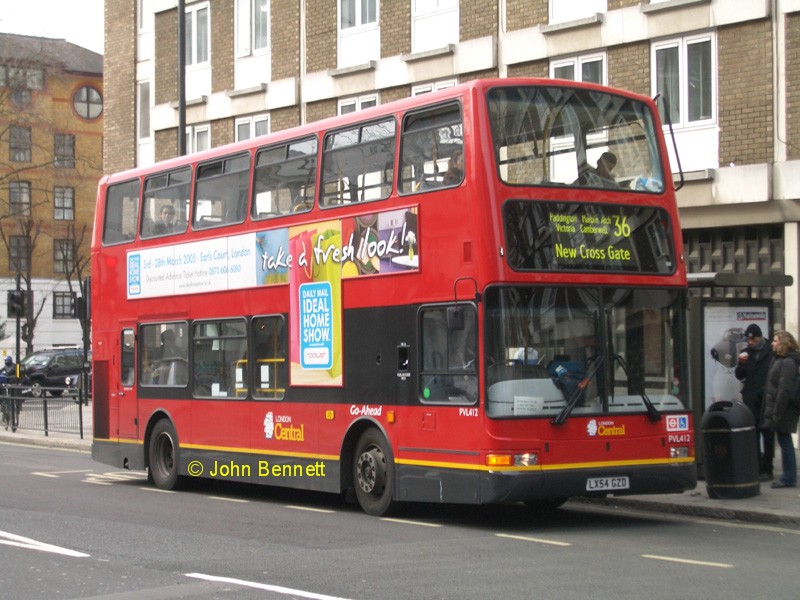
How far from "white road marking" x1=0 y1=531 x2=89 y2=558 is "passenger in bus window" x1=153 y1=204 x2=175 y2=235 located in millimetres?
6570

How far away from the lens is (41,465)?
22.5m

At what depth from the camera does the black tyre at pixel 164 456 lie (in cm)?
1841

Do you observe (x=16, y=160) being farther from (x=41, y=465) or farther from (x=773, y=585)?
(x=773, y=585)

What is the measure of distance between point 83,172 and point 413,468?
3003 inches

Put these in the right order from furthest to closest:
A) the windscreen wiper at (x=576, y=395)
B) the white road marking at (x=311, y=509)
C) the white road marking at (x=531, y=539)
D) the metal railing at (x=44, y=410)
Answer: the metal railing at (x=44, y=410) < the white road marking at (x=311, y=509) < the windscreen wiper at (x=576, y=395) < the white road marking at (x=531, y=539)

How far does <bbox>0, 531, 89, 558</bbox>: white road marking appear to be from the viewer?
37.6ft

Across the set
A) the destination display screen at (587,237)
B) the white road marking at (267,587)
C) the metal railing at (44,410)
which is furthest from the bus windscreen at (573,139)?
the metal railing at (44,410)

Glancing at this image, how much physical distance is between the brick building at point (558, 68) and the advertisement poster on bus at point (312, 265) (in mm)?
8728

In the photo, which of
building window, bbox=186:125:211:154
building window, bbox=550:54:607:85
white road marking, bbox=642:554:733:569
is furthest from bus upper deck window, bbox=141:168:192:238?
building window, bbox=186:125:211:154

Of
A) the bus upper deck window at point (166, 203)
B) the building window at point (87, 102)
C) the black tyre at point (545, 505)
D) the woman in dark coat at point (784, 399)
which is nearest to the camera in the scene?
the black tyre at point (545, 505)

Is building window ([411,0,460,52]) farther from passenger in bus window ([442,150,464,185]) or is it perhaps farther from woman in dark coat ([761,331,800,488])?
passenger in bus window ([442,150,464,185])

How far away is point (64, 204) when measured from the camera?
85125 mm

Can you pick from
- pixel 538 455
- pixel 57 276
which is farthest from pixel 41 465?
pixel 57 276

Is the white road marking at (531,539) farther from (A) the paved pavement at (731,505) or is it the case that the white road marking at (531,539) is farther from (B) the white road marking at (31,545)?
(B) the white road marking at (31,545)
